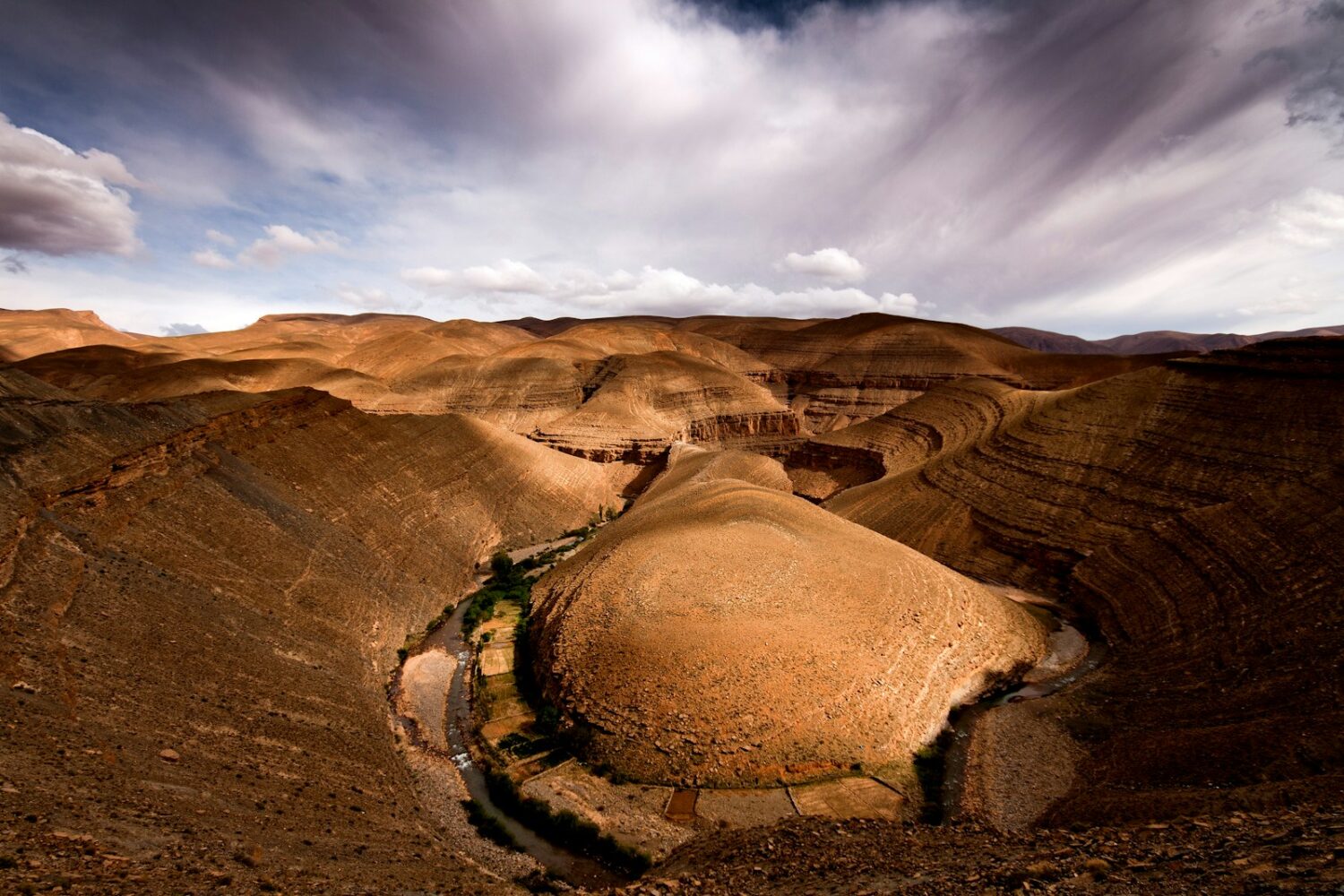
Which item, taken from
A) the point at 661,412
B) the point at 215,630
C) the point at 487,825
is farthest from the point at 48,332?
the point at 487,825

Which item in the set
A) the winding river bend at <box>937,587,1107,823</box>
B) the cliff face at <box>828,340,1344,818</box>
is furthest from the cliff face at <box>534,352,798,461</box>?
the winding river bend at <box>937,587,1107,823</box>

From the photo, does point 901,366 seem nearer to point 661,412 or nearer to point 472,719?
point 661,412

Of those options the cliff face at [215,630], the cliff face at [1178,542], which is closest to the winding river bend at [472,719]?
the cliff face at [215,630]

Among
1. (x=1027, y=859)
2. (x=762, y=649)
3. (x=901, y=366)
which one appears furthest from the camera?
(x=901, y=366)

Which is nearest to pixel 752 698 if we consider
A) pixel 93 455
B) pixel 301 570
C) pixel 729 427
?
pixel 301 570

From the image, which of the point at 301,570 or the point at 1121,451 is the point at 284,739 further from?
Answer: the point at 1121,451

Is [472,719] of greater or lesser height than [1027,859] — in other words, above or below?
below

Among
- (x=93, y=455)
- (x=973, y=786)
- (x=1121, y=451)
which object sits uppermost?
(x=1121, y=451)
